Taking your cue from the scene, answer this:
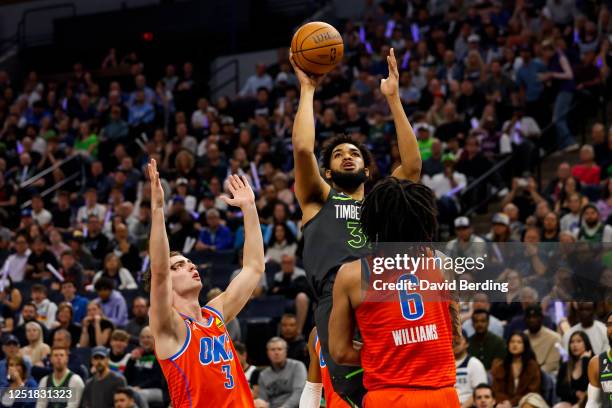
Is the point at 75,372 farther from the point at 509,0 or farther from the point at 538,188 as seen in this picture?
the point at 509,0

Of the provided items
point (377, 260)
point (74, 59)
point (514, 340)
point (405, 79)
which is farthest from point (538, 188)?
point (74, 59)

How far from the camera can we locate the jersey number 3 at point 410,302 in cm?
464

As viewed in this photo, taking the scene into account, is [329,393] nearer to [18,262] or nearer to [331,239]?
[331,239]

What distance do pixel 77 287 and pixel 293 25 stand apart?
971cm

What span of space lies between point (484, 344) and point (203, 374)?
5.75 meters

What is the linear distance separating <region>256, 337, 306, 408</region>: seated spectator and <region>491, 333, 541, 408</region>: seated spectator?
1941 millimetres

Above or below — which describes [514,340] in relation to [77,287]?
below

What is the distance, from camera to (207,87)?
73.2 feet

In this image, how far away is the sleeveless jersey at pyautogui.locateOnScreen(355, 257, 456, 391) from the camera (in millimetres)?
4621

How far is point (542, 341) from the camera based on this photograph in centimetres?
1111

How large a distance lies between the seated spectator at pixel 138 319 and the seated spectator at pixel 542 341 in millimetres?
4551

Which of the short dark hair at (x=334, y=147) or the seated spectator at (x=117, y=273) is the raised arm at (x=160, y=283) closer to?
the short dark hair at (x=334, y=147)

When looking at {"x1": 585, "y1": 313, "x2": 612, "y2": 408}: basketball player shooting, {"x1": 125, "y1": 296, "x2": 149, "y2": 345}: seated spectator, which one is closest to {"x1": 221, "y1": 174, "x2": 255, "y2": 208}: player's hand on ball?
{"x1": 585, "y1": 313, "x2": 612, "y2": 408}: basketball player shooting

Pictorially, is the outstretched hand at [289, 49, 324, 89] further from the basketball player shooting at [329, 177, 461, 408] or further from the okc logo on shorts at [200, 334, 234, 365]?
the basketball player shooting at [329, 177, 461, 408]
